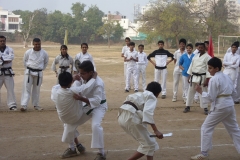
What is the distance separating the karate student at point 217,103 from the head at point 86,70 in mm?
1752

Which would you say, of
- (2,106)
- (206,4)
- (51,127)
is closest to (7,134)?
(51,127)

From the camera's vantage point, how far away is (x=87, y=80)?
19.8 ft

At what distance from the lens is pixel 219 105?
6.04 m

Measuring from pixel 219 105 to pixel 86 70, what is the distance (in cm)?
226

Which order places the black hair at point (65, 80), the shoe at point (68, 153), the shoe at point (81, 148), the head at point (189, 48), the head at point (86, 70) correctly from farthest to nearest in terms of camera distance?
the head at point (189, 48) → the shoe at point (81, 148) → the shoe at point (68, 153) → the head at point (86, 70) → the black hair at point (65, 80)

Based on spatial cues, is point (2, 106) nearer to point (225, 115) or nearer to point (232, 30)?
point (225, 115)

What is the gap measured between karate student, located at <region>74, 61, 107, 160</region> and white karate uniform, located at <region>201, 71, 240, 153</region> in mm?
1699

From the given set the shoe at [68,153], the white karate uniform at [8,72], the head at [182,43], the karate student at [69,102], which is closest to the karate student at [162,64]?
the head at [182,43]

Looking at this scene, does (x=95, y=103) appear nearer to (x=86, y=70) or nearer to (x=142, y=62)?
(x=86, y=70)

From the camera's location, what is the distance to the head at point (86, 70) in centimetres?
588

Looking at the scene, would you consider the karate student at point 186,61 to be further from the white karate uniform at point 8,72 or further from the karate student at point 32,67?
the white karate uniform at point 8,72

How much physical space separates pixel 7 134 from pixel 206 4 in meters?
48.4


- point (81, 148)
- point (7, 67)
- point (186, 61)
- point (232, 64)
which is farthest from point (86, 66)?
point (232, 64)

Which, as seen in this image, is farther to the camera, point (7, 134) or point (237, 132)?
point (7, 134)
